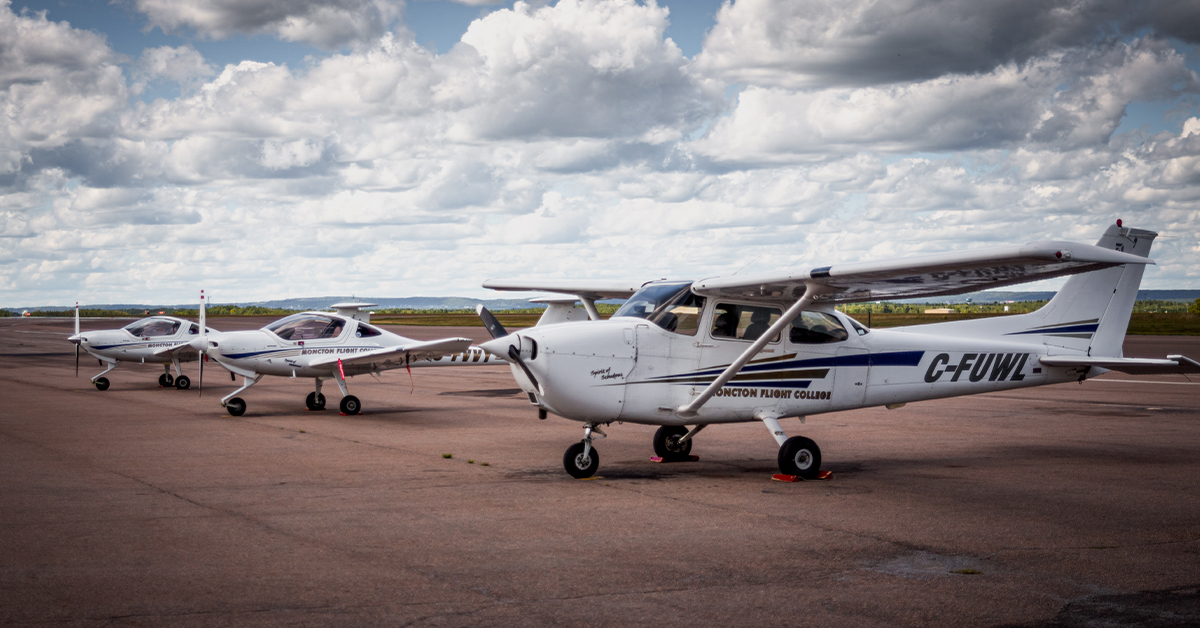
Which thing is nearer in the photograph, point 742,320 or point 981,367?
point 742,320

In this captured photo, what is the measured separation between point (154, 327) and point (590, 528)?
66.3 ft

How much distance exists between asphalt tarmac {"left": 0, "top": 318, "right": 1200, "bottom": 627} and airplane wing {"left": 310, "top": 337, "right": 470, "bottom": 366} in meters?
1.40

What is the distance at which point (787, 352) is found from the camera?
1043cm

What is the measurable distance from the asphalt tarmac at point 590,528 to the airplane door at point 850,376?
2.72ft

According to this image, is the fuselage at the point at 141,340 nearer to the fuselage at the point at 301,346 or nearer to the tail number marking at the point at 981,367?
the fuselage at the point at 301,346

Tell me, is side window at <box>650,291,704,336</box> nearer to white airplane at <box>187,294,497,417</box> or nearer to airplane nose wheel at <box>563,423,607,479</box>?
airplane nose wheel at <box>563,423,607,479</box>

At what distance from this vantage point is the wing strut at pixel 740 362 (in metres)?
9.68

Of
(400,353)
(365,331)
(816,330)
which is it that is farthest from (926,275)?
(365,331)

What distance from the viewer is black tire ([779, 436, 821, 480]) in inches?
382

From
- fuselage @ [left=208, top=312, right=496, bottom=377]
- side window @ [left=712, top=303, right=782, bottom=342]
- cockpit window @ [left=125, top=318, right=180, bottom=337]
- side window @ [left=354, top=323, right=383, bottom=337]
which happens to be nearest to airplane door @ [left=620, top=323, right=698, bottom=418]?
side window @ [left=712, top=303, right=782, bottom=342]

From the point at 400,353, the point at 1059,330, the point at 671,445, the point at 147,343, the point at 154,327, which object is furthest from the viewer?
the point at 154,327

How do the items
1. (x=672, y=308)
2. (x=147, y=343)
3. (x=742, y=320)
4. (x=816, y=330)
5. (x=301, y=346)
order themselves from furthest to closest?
(x=147, y=343) → (x=301, y=346) → (x=816, y=330) → (x=742, y=320) → (x=672, y=308)

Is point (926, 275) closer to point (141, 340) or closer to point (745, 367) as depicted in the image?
point (745, 367)

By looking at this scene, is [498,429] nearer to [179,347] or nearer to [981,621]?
[981,621]
